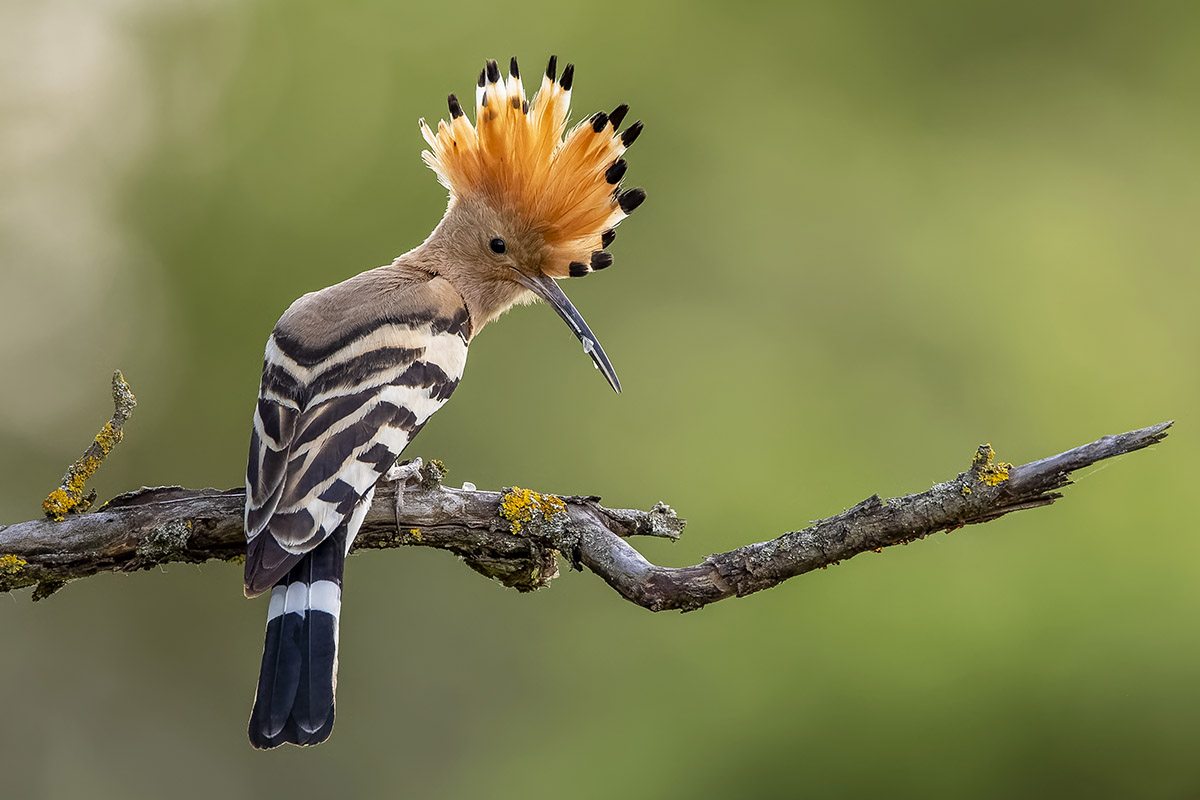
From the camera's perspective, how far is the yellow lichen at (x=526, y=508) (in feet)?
8.36

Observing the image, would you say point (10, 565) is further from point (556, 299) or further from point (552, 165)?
point (552, 165)

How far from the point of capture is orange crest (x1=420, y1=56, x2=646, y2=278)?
3254 mm

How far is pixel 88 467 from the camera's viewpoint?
255 centimetres

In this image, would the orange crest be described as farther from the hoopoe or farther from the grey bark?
the grey bark

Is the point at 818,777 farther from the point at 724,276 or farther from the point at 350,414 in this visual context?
the point at 350,414

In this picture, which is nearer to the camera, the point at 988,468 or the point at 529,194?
the point at 988,468

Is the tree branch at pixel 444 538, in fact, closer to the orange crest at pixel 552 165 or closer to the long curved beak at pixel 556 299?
the long curved beak at pixel 556 299

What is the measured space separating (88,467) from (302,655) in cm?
61

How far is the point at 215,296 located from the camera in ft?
17.3

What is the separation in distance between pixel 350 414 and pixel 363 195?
284cm

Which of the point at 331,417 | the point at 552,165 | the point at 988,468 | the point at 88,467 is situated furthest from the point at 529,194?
the point at 988,468

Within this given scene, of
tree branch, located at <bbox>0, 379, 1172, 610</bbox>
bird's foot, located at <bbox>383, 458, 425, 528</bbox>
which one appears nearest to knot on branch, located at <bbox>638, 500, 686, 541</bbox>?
tree branch, located at <bbox>0, 379, 1172, 610</bbox>

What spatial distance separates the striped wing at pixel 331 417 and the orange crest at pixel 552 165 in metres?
0.43

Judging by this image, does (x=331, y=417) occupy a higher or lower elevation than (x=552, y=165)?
lower
